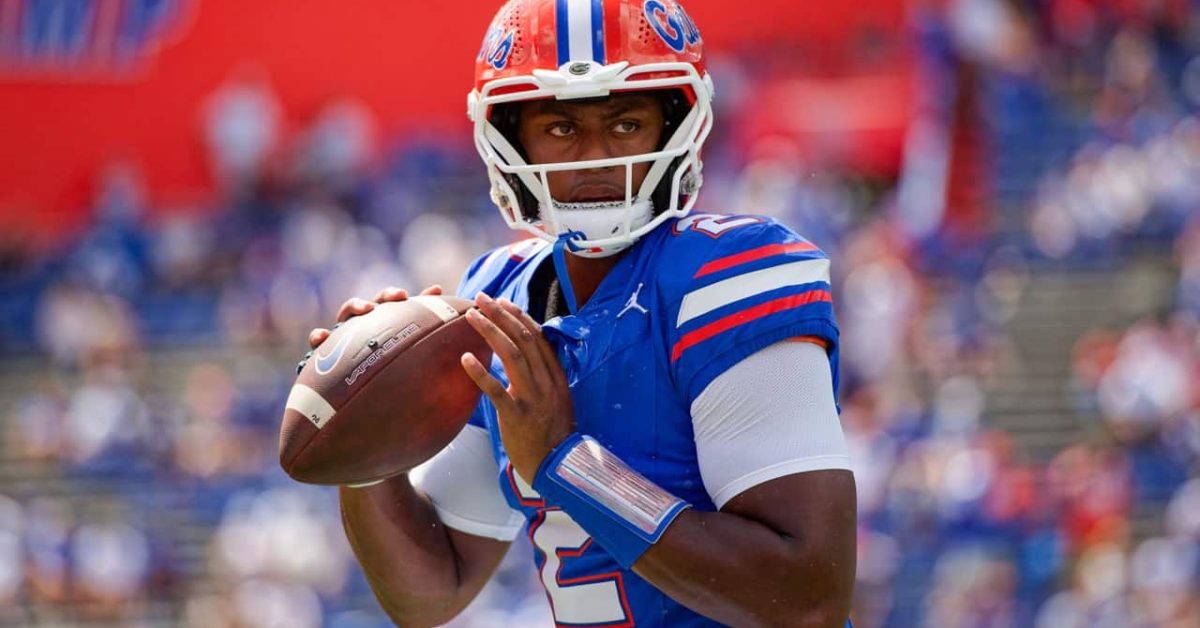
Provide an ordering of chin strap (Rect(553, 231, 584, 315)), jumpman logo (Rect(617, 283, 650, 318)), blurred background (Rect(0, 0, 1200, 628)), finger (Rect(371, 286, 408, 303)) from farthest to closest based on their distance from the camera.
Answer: blurred background (Rect(0, 0, 1200, 628))
finger (Rect(371, 286, 408, 303))
chin strap (Rect(553, 231, 584, 315))
jumpman logo (Rect(617, 283, 650, 318))

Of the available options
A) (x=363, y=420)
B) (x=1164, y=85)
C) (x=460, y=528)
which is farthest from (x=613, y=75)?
(x=1164, y=85)

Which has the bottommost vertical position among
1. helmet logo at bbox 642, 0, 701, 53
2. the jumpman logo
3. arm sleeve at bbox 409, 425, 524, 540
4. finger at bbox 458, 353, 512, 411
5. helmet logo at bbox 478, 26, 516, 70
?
arm sleeve at bbox 409, 425, 524, 540

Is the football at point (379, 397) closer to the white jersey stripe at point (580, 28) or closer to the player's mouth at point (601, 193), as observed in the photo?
the player's mouth at point (601, 193)

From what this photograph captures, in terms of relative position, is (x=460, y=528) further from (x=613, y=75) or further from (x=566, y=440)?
(x=613, y=75)

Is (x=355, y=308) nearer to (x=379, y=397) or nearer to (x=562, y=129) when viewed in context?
(x=379, y=397)

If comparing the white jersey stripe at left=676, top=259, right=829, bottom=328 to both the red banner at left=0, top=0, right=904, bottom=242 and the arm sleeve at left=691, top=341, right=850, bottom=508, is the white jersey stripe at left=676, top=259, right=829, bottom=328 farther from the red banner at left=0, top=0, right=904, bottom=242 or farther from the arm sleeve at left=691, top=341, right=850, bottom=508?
the red banner at left=0, top=0, right=904, bottom=242

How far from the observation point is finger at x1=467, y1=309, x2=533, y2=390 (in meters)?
1.99

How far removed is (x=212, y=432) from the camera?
1017 centimetres

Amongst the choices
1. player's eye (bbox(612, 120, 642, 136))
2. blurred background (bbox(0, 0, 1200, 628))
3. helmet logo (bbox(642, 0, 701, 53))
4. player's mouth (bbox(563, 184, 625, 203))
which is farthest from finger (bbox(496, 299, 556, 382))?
blurred background (bbox(0, 0, 1200, 628))

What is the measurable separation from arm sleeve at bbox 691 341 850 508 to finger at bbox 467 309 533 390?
22 cm

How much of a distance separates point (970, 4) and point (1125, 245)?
2.50 m

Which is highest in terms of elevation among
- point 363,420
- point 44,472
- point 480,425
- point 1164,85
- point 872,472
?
point 363,420

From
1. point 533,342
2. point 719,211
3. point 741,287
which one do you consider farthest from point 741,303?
point 719,211

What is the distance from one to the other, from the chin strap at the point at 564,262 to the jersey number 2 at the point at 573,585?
0.31 meters
